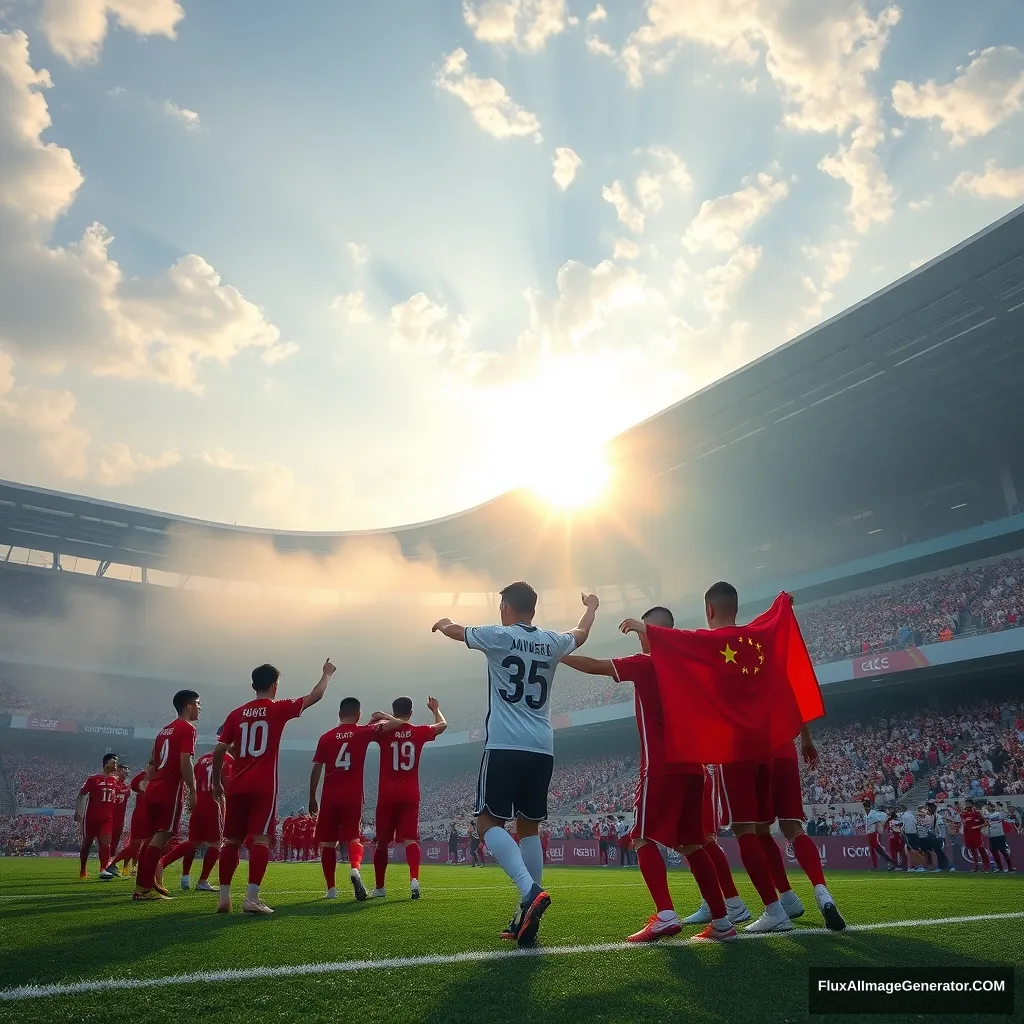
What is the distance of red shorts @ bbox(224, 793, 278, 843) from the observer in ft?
21.2

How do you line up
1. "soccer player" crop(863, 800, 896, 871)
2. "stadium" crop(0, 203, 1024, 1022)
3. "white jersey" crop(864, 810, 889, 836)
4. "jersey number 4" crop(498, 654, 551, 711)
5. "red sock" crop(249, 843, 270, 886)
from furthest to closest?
"white jersey" crop(864, 810, 889, 836), "soccer player" crop(863, 800, 896, 871), "red sock" crop(249, 843, 270, 886), "jersey number 4" crop(498, 654, 551, 711), "stadium" crop(0, 203, 1024, 1022)

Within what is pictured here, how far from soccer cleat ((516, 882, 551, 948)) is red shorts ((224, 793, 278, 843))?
2.84 meters

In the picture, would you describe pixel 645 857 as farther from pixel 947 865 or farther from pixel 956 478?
pixel 956 478

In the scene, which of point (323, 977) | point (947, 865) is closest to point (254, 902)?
point (323, 977)

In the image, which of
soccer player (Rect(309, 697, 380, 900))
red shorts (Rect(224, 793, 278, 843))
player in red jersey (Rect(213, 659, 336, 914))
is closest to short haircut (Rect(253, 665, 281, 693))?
player in red jersey (Rect(213, 659, 336, 914))

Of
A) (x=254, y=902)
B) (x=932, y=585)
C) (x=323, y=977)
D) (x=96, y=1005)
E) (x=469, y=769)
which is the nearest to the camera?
(x=96, y=1005)

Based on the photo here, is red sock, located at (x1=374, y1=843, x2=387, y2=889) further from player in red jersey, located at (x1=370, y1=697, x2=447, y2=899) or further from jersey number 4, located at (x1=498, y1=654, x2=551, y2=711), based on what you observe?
jersey number 4, located at (x1=498, y1=654, x2=551, y2=711)

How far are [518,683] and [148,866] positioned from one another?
5258 mm

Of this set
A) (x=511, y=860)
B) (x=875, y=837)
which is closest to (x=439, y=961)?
(x=511, y=860)

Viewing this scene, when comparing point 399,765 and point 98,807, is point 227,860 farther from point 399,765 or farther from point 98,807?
point 98,807

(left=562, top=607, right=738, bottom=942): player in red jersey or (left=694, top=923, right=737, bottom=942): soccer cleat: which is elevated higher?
(left=562, top=607, right=738, bottom=942): player in red jersey

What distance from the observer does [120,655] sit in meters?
49.0

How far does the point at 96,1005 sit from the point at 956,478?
1518 inches

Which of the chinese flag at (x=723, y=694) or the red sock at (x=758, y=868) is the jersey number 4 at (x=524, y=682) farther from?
the red sock at (x=758, y=868)
